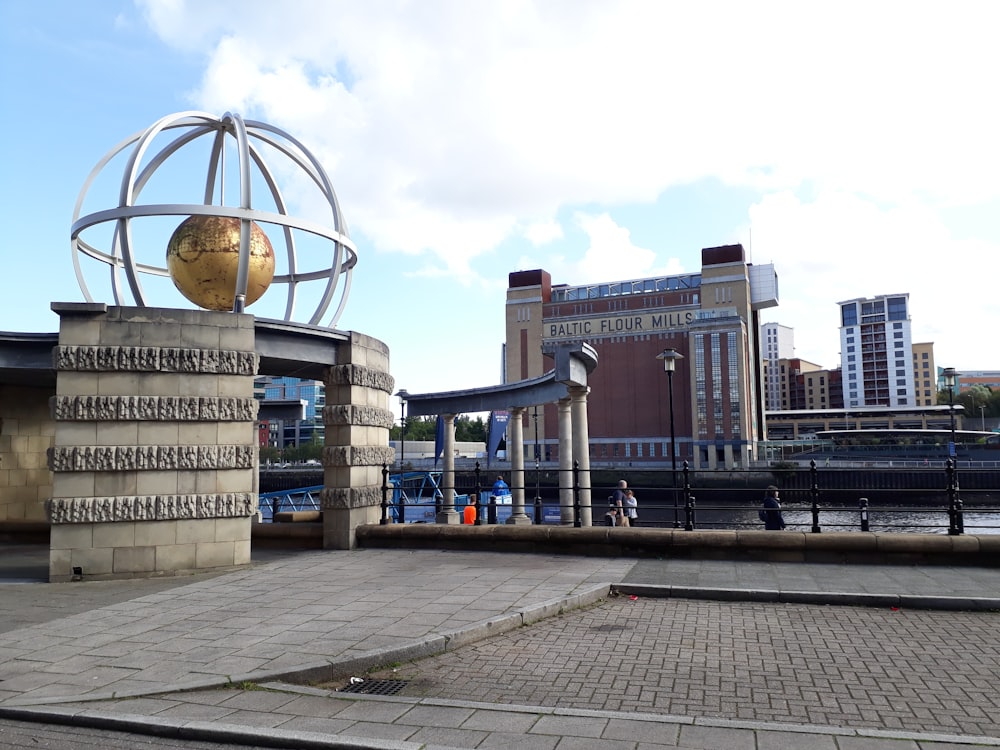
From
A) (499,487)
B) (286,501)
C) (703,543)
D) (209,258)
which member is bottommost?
(286,501)

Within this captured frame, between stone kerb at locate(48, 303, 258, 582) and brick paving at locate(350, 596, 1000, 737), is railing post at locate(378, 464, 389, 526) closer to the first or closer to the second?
stone kerb at locate(48, 303, 258, 582)

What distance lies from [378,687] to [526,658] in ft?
4.49

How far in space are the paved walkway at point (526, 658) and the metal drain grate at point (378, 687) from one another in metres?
0.03

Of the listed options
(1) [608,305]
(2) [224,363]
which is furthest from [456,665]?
(1) [608,305]

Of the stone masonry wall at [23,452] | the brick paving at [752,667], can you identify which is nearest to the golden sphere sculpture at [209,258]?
the stone masonry wall at [23,452]

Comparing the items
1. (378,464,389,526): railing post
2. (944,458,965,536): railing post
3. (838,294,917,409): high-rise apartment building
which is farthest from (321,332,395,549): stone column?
(838,294,917,409): high-rise apartment building

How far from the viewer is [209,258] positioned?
11.8 metres

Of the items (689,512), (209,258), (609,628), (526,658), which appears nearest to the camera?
(526,658)

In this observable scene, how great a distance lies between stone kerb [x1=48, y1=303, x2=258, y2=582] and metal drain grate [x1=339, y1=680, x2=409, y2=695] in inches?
238

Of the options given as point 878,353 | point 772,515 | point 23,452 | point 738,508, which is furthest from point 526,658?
point 878,353

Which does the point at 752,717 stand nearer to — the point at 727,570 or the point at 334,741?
the point at 334,741

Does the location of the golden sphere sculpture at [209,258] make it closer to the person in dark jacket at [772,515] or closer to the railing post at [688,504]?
the railing post at [688,504]

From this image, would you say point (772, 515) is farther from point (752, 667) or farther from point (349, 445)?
point (752, 667)

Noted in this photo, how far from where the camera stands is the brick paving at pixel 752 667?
502 centimetres
